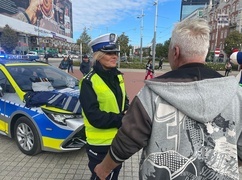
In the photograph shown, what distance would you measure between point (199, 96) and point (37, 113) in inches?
113

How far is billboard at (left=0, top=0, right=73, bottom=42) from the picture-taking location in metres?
62.9

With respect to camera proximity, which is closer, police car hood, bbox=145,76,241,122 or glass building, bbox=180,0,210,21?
police car hood, bbox=145,76,241,122

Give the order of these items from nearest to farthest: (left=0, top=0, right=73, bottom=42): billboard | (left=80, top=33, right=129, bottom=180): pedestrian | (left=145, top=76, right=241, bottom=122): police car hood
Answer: (left=145, top=76, right=241, bottom=122): police car hood → (left=80, top=33, right=129, bottom=180): pedestrian → (left=0, top=0, right=73, bottom=42): billboard

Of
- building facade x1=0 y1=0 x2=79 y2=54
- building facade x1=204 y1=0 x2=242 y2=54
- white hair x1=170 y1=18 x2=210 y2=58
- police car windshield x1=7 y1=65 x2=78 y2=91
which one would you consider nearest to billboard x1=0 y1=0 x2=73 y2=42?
building facade x1=0 y1=0 x2=79 y2=54

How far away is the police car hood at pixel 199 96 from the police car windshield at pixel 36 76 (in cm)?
334

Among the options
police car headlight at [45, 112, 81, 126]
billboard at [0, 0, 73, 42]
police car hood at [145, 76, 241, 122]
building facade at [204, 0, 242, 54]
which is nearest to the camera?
police car hood at [145, 76, 241, 122]

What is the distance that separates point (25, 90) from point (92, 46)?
222cm

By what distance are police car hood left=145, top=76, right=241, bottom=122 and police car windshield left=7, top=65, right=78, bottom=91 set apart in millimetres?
3340

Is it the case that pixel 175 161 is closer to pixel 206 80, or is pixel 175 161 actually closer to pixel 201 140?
pixel 201 140

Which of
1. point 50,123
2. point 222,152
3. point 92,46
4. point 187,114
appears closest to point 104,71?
point 92,46

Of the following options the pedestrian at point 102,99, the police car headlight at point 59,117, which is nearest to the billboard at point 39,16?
the police car headlight at point 59,117

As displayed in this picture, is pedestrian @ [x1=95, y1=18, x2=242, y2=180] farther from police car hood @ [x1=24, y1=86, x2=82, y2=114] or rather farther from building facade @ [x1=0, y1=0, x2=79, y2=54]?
building facade @ [x1=0, y1=0, x2=79, y2=54]

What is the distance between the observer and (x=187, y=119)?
1104 millimetres

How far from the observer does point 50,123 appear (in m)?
3.23
